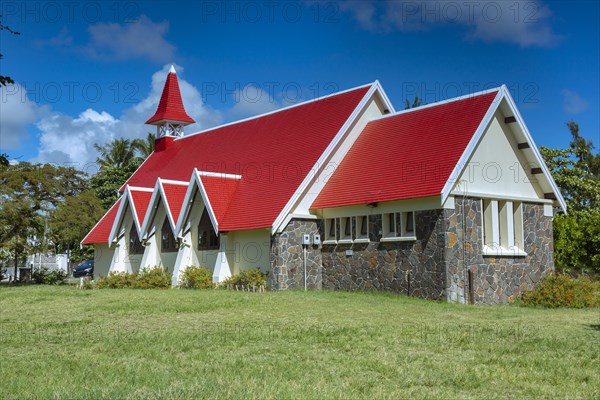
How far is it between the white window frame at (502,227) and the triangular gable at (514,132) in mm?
1526

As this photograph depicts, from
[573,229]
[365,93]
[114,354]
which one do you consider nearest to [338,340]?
[114,354]

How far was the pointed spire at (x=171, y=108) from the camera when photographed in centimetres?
3931

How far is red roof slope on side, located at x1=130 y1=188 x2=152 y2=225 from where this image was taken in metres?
30.7

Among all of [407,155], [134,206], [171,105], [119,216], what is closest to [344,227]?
[407,155]

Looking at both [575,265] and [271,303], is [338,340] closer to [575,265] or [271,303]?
[271,303]

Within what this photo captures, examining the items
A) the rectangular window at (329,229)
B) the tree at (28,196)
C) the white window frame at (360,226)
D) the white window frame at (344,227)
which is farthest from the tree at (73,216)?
the white window frame at (360,226)

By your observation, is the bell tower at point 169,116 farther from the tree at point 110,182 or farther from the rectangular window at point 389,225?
the rectangular window at point 389,225

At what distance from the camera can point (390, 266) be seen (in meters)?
22.5

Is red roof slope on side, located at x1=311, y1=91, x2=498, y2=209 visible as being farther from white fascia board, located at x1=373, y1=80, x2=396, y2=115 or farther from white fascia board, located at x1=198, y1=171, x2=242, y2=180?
white fascia board, located at x1=198, y1=171, x2=242, y2=180

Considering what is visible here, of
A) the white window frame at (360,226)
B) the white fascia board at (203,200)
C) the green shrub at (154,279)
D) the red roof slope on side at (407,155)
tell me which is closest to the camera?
the red roof slope on side at (407,155)

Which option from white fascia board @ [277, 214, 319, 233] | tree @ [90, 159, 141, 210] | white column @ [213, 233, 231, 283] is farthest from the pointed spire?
white fascia board @ [277, 214, 319, 233]

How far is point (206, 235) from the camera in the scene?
27.5m

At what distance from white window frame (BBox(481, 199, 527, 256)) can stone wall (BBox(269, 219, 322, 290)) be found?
5905 mm

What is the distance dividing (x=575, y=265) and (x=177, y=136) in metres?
22.1
